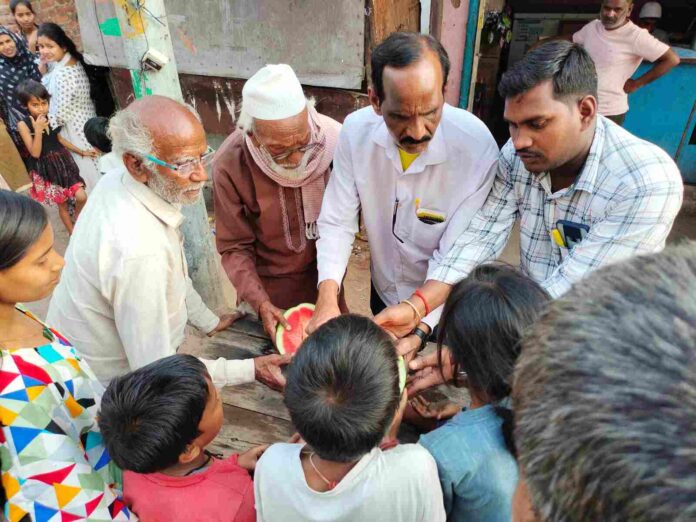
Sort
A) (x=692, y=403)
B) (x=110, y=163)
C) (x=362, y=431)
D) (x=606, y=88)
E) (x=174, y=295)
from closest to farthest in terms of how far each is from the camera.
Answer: (x=692, y=403) < (x=362, y=431) < (x=174, y=295) < (x=110, y=163) < (x=606, y=88)

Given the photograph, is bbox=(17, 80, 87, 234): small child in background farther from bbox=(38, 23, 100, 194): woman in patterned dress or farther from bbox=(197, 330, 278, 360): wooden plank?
bbox=(197, 330, 278, 360): wooden plank

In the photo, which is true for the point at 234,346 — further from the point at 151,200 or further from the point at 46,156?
the point at 46,156

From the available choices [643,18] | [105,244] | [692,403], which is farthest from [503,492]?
[643,18]

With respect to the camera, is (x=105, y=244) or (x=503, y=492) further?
(x=105, y=244)

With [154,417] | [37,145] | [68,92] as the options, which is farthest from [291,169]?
[68,92]

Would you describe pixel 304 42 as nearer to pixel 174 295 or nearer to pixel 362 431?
pixel 174 295

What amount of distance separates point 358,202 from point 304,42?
311cm

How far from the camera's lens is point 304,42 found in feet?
15.3

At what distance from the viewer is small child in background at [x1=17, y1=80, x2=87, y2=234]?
4.63 meters

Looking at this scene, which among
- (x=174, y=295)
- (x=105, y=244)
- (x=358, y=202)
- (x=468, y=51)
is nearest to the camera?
(x=105, y=244)

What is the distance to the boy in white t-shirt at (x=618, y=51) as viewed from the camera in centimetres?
427

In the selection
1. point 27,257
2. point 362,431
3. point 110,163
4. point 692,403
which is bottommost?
point 110,163

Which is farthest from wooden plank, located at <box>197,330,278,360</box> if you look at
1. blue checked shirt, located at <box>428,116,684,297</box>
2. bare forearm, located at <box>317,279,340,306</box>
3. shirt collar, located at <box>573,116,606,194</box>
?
shirt collar, located at <box>573,116,606,194</box>

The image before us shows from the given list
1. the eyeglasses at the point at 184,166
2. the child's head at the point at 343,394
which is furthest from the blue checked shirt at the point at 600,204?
the eyeglasses at the point at 184,166
